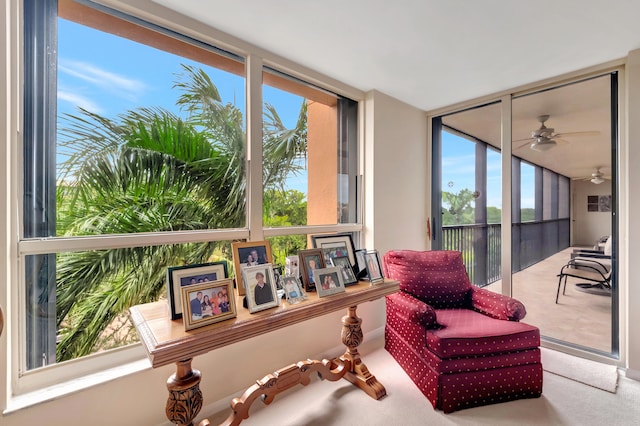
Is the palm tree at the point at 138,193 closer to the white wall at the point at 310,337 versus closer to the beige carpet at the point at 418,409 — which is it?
the white wall at the point at 310,337

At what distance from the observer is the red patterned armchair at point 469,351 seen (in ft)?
5.74

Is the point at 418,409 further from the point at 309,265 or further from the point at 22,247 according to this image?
the point at 22,247

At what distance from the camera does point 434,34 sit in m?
1.85

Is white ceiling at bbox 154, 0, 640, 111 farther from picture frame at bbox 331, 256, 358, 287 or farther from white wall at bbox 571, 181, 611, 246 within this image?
picture frame at bbox 331, 256, 358, 287

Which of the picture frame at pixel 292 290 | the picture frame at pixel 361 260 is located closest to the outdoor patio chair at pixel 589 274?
the picture frame at pixel 361 260

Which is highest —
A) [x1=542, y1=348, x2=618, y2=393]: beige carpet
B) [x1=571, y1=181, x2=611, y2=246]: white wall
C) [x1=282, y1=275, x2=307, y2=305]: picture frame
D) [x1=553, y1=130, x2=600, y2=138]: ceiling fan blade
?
[x1=553, y1=130, x2=600, y2=138]: ceiling fan blade

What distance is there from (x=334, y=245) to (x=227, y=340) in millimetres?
953

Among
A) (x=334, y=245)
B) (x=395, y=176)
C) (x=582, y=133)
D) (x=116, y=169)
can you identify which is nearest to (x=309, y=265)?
(x=334, y=245)

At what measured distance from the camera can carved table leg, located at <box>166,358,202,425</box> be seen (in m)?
1.21

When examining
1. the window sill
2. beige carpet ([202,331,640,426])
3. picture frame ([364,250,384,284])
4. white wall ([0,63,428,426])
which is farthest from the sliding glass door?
the window sill

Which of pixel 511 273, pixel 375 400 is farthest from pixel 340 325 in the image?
pixel 511 273

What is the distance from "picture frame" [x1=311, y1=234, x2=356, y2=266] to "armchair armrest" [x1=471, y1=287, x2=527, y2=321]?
114 cm

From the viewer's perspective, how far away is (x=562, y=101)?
2.58 meters

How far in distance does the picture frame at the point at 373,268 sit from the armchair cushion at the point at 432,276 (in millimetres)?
522
